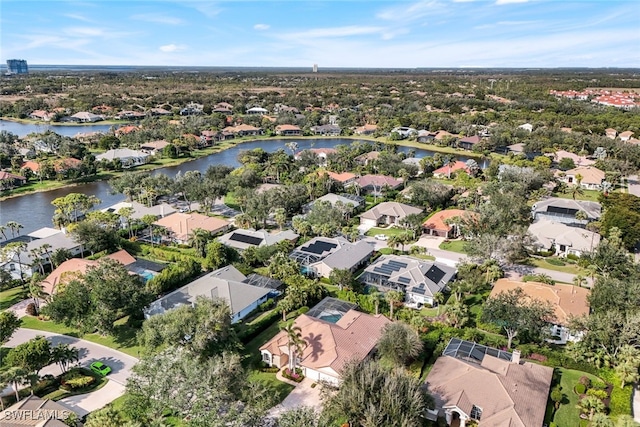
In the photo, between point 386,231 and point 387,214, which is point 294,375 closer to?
point 386,231

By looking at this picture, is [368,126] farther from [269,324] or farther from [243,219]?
[269,324]

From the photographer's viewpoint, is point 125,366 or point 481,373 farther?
Answer: point 125,366

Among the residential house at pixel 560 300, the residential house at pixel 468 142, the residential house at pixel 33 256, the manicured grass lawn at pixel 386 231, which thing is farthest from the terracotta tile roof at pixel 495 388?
the residential house at pixel 468 142

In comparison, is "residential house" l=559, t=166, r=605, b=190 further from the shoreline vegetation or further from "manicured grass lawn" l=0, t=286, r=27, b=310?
"manicured grass lawn" l=0, t=286, r=27, b=310

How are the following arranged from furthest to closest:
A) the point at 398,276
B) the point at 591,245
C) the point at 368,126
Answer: the point at 368,126 → the point at 591,245 → the point at 398,276

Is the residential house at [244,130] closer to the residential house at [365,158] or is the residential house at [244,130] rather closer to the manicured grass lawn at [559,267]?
the residential house at [365,158]

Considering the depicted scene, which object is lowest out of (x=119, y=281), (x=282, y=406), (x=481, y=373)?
(x=282, y=406)

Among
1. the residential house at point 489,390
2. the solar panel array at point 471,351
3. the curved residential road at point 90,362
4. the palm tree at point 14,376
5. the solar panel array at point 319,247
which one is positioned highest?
the palm tree at point 14,376

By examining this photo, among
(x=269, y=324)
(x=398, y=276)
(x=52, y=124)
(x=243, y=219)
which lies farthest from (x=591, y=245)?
(x=52, y=124)
